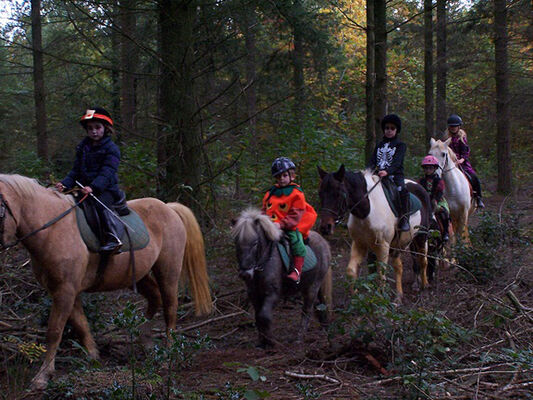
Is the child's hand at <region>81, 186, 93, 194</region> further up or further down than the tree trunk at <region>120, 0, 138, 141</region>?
further down

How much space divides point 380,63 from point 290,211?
6.04 m

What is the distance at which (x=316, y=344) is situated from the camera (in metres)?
6.12

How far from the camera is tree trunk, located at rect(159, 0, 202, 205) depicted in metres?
9.02

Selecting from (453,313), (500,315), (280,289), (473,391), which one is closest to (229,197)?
(280,289)

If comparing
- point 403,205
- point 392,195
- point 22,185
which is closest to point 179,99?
point 392,195

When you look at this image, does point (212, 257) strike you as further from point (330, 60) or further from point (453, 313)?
point (330, 60)

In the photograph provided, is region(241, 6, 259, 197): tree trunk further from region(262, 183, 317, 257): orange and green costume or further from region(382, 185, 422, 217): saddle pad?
region(382, 185, 422, 217): saddle pad

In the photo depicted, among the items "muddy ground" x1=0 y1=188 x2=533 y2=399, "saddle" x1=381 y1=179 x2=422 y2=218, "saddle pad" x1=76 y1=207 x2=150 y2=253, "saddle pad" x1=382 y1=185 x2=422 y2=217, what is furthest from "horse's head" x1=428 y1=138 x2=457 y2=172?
"saddle pad" x1=76 y1=207 x2=150 y2=253

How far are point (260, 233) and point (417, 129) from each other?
24.6 metres

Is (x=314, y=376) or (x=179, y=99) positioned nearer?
(x=314, y=376)

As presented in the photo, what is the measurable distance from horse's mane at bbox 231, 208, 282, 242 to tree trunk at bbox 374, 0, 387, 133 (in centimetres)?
578

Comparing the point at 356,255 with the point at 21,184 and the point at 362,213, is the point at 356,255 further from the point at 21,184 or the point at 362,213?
the point at 21,184

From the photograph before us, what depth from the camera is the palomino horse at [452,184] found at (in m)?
10.9

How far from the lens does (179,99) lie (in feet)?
29.7
